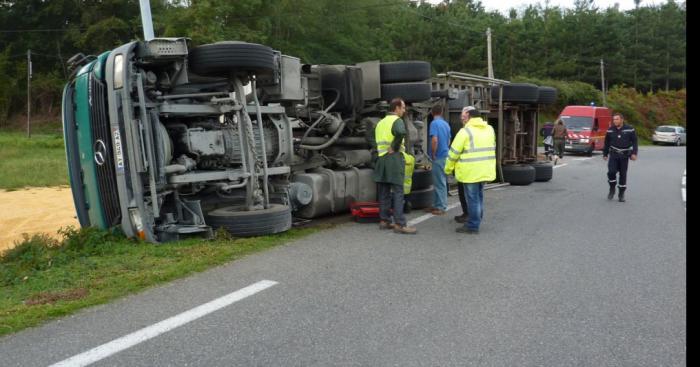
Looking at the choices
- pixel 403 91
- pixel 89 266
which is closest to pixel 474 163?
pixel 403 91

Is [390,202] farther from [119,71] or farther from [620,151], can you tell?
[620,151]

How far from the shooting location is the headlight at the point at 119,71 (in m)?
6.21

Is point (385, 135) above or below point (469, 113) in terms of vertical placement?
below

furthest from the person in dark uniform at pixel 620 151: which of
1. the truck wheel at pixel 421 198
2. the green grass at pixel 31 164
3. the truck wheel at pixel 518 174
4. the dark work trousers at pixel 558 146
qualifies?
the green grass at pixel 31 164

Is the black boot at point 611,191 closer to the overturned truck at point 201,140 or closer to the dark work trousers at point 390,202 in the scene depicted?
the overturned truck at point 201,140

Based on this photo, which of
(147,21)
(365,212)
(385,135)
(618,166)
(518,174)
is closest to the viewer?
(385,135)

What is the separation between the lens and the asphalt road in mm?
3510

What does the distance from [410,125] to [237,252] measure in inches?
174

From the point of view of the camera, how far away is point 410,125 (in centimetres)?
955

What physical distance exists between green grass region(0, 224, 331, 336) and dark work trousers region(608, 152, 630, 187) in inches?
258

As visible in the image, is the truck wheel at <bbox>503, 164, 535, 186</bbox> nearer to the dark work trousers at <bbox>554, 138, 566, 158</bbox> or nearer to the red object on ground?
the red object on ground

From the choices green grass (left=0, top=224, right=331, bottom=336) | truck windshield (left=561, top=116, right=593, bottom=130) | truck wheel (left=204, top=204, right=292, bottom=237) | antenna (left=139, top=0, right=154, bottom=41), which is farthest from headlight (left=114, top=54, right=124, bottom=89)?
truck windshield (left=561, top=116, right=593, bottom=130)

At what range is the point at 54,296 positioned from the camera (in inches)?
182

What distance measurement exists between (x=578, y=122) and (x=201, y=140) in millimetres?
23661
